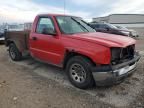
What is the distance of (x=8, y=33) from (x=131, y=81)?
5163 millimetres

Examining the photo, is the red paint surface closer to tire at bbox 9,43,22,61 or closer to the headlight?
the headlight

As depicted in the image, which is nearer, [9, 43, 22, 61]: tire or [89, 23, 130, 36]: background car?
[9, 43, 22, 61]: tire

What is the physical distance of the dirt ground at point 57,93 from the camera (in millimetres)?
3939

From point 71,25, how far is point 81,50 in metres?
1.32

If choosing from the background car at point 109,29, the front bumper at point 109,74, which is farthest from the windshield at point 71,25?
the background car at point 109,29

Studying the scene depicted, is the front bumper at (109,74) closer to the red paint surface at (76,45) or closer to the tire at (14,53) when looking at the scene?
the red paint surface at (76,45)

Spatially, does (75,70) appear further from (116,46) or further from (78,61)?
(116,46)

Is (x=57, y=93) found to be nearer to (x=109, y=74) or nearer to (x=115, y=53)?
(x=109, y=74)

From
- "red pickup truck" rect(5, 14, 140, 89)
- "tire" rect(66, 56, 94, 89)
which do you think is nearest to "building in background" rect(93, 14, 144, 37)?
"red pickup truck" rect(5, 14, 140, 89)

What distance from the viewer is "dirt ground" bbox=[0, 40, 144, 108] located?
3.94 meters

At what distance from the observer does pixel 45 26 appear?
18.5 feet

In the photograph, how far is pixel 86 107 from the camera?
12.5ft

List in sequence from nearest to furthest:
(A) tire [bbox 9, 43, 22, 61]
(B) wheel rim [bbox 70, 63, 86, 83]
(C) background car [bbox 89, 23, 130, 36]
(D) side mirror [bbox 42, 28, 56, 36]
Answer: (B) wheel rim [bbox 70, 63, 86, 83]
(D) side mirror [bbox 42, 28, 56, 36]
(A) tire [bbox 9, 43, 22, 61]
(C) background car [bbox 89, 23, 130, 36]

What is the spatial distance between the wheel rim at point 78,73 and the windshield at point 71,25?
101cm
